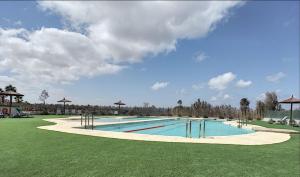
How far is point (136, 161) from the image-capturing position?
5.32m

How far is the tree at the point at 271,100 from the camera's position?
1411 inches

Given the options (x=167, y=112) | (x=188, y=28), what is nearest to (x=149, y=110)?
(x=167, y=112)

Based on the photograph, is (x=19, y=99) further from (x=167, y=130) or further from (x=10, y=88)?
(x=167, y=130)

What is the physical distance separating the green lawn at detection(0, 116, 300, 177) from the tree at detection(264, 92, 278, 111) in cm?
3150

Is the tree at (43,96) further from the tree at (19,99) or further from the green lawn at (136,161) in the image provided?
the green lawn at (136,161)

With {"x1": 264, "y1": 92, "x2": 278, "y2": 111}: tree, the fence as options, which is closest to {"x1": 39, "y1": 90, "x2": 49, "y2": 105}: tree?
{"x1": 264, "y1": 92, "x2": 278, "y2": 111}: tree

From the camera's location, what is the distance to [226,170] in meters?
4.87

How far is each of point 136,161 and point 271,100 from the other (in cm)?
3595

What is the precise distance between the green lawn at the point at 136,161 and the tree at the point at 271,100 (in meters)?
31.5

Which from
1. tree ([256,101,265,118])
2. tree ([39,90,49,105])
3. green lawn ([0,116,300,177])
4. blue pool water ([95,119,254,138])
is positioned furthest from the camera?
tree ([39,90,49,105])

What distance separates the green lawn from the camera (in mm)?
4539

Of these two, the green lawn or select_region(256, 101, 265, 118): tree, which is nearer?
the green lawn

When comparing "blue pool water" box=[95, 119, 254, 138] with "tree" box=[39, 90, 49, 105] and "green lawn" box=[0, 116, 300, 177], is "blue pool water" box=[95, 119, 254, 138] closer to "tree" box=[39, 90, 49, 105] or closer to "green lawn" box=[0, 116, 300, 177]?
"green lawn" box=[0, 116, 300, 177]

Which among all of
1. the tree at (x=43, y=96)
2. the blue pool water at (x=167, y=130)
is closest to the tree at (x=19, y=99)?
the tree at (x=43, y=96)
